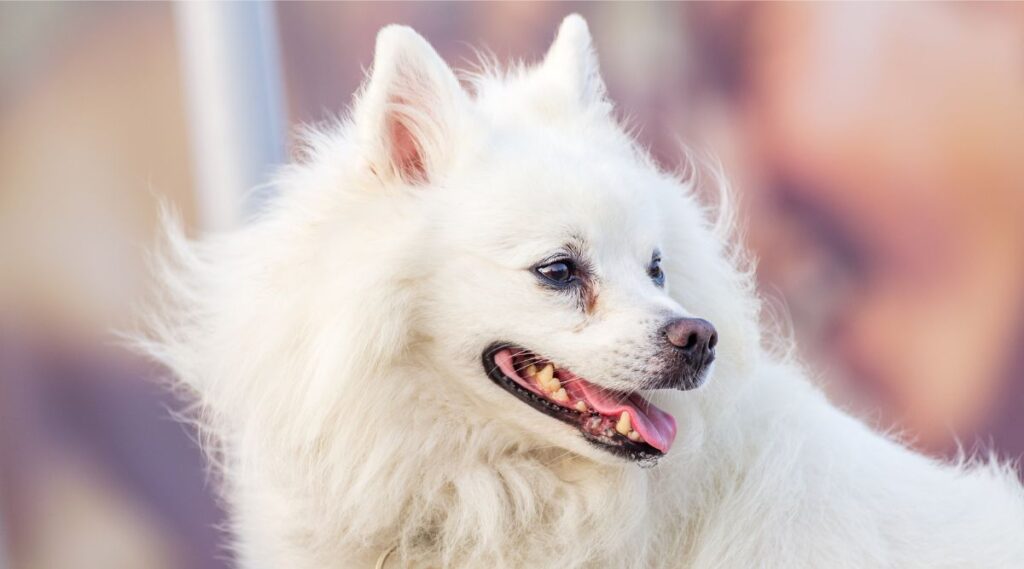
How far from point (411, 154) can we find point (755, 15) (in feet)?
6.04

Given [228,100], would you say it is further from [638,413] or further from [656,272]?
[638,413]

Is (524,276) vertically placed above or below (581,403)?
above

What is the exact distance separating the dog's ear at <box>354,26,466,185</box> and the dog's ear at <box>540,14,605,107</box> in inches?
12.2

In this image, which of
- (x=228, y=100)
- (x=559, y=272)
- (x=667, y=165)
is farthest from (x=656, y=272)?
(x=228, y=100)

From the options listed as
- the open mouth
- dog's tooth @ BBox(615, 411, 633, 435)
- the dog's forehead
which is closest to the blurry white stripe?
the dog's forehead

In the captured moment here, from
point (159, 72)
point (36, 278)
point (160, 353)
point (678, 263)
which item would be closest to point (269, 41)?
point (159, 72)

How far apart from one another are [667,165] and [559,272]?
145 centimetres

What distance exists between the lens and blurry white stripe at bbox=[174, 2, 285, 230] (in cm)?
281

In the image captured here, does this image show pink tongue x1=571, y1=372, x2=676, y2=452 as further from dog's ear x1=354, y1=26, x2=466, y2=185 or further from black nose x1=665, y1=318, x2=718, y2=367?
dog's ear x1=354, y1=26, x2=466, y2=185

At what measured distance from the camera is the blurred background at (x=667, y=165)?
9.46 ft

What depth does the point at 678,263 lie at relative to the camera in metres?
Result: 1.84

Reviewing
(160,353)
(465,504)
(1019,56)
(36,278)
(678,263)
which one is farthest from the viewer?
(1019,56)

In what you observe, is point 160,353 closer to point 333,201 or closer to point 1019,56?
point 333,201

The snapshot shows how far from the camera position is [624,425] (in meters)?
1.57
